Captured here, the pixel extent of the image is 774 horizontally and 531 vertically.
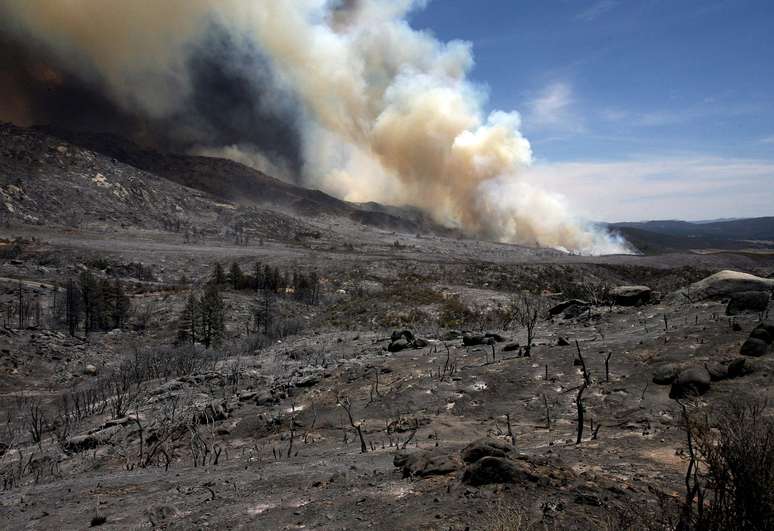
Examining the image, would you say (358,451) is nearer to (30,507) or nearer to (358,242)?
(30,507)

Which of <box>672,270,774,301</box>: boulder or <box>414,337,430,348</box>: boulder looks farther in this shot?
<box>414,337,430,348</box>: boulder

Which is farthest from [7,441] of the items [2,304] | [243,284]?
[243,284]

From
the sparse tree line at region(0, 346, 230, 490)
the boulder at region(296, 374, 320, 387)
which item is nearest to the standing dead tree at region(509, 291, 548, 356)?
the boulder at region(296, 374, 320, 387)

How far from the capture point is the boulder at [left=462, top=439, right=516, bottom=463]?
5992 millimetres

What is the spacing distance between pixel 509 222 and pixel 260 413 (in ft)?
268

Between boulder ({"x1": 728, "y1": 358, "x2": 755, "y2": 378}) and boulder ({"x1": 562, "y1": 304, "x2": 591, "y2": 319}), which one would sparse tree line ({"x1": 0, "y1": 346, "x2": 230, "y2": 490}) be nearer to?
boulder ({"x1": 728, "y1": 358, "x2": 755, "y2": 378})

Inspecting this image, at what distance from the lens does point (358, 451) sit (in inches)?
329

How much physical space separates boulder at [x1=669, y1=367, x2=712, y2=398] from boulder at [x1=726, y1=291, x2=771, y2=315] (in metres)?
6.00

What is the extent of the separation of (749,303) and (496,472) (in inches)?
508

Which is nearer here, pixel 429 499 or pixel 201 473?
pixel 429 499

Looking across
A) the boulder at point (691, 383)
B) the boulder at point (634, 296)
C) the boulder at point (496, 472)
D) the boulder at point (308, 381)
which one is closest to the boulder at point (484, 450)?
the boulder at point (496, 472)

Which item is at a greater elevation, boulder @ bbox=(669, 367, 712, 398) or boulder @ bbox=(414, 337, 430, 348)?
boulder @ bbox=(669, 367, 712, 398)

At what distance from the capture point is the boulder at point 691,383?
30.5ft

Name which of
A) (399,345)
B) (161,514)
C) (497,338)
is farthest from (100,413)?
(497,338)
